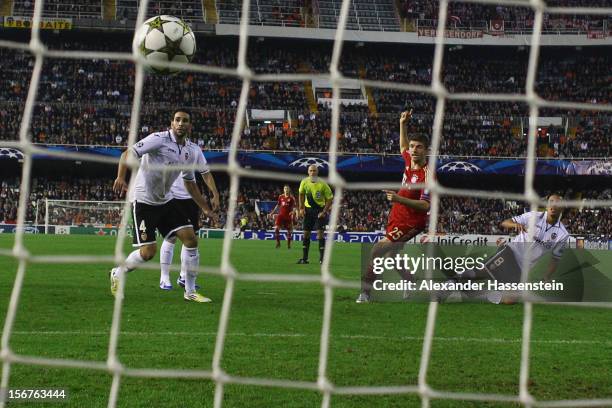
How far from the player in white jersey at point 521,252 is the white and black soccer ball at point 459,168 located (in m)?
23.1

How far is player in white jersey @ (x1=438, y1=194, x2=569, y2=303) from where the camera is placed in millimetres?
8484

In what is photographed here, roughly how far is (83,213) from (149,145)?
23148mm

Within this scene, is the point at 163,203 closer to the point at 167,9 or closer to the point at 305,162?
the point at 305,162

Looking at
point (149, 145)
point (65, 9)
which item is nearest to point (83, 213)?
point (65, 9)

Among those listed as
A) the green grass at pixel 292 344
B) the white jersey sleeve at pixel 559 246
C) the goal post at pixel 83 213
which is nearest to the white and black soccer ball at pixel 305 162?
the goal post at pixel 83 213

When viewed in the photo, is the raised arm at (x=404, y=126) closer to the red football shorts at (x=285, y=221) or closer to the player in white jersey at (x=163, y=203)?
the player in white jersey at (x=163, y=203)

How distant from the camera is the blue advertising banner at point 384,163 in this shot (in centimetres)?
3120

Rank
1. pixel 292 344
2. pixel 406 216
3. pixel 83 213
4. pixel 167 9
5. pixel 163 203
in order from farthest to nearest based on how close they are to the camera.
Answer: pixel 167 9 → pixel 83 213 → pixel 406 216 → pixel 163 203 → pixel 292 344

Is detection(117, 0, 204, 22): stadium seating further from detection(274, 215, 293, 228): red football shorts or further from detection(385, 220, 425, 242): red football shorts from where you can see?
detection(385, 220, 425, 242): red football shorts

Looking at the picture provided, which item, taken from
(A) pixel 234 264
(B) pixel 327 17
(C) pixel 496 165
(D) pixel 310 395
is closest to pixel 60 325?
(D) pixel 310 395

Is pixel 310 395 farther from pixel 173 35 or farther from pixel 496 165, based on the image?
pixel 496 165

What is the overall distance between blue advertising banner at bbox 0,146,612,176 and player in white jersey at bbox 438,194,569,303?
22.7 meters

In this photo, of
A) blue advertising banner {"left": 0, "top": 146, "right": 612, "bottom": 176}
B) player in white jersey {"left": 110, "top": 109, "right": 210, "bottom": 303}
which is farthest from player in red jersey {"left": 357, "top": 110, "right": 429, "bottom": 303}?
blue advertising banner {"left": 0, "top": 146, "right": 612, "bottom": 176}

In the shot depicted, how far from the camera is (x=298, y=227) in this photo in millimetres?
30125
